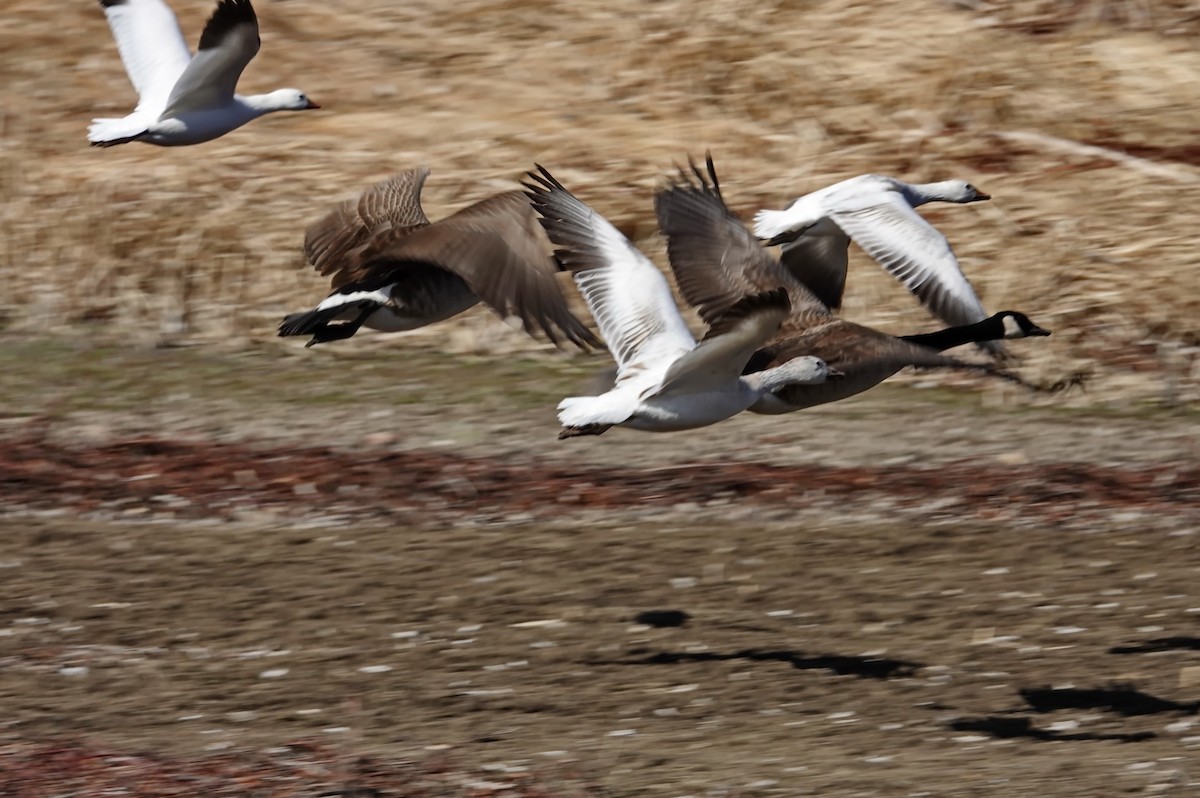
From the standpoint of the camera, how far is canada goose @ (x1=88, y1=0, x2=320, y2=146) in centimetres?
940

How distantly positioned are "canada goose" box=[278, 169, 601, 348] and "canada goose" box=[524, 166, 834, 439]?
0.27 metres

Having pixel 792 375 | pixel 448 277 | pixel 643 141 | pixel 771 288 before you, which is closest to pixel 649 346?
pixel 792 375

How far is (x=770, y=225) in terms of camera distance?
9.38m

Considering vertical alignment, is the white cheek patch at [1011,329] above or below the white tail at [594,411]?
below

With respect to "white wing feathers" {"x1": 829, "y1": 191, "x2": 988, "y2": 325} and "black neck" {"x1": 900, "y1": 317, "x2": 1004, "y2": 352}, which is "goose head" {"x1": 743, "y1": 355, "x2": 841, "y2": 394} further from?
"white wing feathers" {"x1": 829, "y1": 191, "x2": 988, "y2": 325}

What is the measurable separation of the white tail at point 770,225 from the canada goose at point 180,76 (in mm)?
2385

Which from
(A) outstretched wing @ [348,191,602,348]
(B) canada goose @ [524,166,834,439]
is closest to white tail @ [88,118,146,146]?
(A) outstretched wing @ [348,191,602,348]

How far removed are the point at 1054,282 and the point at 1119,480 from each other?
3.16 m

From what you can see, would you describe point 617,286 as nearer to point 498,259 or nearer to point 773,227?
point 498,259

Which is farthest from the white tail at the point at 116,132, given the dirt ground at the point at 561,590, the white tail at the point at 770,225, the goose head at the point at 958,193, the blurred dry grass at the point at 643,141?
the blurred dry grass at the point at 643,141

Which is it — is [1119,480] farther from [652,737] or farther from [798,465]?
[652,737]

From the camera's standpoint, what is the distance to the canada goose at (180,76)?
9398 millimetres

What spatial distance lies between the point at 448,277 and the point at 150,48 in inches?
89.8

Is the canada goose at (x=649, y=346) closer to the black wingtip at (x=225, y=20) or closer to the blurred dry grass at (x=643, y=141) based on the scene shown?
the black wingtip at (x=225, y=20)
